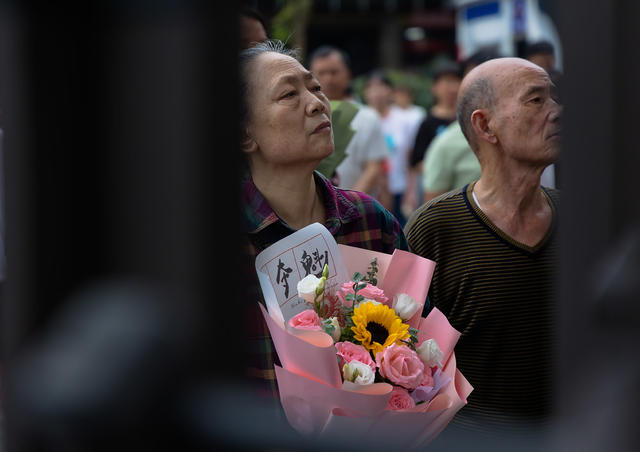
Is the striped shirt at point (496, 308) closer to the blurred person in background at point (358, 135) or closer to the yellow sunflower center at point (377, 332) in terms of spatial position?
the yellow sunflower center at point (377, 332)

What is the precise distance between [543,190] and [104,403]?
110 inches

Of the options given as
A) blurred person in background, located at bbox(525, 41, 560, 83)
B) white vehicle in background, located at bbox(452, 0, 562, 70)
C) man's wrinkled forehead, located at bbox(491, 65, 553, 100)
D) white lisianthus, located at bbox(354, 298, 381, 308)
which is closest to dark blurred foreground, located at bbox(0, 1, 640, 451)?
white lisianthus, located at bbox(354, 298, 381, 308)

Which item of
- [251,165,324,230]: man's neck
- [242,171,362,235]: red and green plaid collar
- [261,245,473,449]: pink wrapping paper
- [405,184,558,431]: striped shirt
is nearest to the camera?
→ [261,245,473,449]: pink wrapping paper

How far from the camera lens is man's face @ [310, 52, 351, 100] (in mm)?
5820

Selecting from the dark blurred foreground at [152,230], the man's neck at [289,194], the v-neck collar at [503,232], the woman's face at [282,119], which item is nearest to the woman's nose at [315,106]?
the woman's face at [282,119]

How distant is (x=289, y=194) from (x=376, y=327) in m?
0.56

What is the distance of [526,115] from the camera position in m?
2.81

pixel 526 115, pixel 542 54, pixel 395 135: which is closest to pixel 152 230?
pixel 526 115

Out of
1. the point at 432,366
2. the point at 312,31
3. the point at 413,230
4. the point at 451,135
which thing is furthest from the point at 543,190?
the point at 312,31

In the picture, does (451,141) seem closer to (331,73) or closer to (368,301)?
(331,73)

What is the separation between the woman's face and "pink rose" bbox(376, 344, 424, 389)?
69 cm

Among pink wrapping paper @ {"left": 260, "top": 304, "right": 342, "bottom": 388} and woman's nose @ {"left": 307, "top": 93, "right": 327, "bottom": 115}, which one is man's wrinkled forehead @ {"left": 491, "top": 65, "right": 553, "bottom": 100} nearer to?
woman's nose @ {"left": 307, "top": 93, "right": 327, "bottom": 115}

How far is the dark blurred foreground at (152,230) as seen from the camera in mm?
322

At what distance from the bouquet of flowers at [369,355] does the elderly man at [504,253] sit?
27.1 inches
